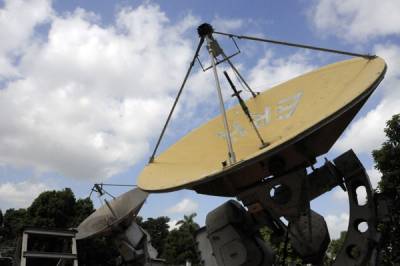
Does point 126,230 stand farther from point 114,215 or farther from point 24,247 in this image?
point 24,247

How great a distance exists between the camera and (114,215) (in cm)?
1839

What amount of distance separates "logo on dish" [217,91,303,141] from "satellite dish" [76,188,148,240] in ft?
24.7

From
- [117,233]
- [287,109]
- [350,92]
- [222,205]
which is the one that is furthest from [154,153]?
[117,233]

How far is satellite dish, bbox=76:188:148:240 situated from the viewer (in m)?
18.1

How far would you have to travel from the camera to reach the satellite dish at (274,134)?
7.29 m

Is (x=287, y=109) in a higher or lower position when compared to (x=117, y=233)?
lower

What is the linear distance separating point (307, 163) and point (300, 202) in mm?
786

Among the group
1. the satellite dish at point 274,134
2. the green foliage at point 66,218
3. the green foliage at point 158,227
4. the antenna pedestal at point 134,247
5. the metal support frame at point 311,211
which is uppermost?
the green foliage at point 158,227

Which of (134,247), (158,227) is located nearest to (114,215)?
(134,247)

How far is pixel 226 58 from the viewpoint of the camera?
10086 millimetres

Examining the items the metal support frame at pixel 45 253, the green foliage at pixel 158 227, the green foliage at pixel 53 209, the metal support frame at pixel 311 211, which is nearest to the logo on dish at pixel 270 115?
the metal support frame at pixel 311 211

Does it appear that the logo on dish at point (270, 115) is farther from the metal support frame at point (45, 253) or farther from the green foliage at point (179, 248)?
the green foliage at point (179, 248)

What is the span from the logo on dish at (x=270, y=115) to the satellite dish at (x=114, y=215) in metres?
7.53

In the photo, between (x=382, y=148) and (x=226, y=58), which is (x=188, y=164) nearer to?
(x=226, y=58)
